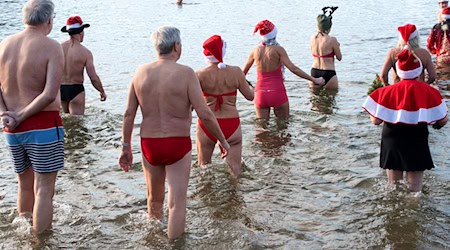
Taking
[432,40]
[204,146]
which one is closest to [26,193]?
[204,146]

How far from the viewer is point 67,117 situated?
1044 cm

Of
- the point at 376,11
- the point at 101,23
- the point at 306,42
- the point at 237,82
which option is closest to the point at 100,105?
the point at 237,82

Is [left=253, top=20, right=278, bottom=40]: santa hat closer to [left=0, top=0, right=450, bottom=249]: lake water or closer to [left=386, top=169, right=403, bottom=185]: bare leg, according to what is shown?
[left=0, top=0, right=450, bottom=249]: lake water

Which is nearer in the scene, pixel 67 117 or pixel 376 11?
pixel 67 117

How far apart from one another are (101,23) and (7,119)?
2236 centimetres

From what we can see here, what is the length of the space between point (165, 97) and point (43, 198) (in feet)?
4.93

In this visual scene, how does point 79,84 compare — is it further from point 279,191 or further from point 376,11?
point 376,11

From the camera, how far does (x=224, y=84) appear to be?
7215 millimetres

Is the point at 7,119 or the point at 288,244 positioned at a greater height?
the point at 7,119

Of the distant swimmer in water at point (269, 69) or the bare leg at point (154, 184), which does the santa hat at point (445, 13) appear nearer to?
the distant swimmer in water at point (269, 69)

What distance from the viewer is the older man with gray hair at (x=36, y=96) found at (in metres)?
5.56

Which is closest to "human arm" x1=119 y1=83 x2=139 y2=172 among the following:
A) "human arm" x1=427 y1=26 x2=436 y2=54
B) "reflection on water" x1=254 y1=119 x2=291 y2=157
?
"reflection on water" x1=254 y1=119 x2=291 y2=157

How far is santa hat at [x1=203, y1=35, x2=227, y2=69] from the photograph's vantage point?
6969 millimetres

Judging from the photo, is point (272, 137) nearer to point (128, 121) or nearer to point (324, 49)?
point (324, 49)
